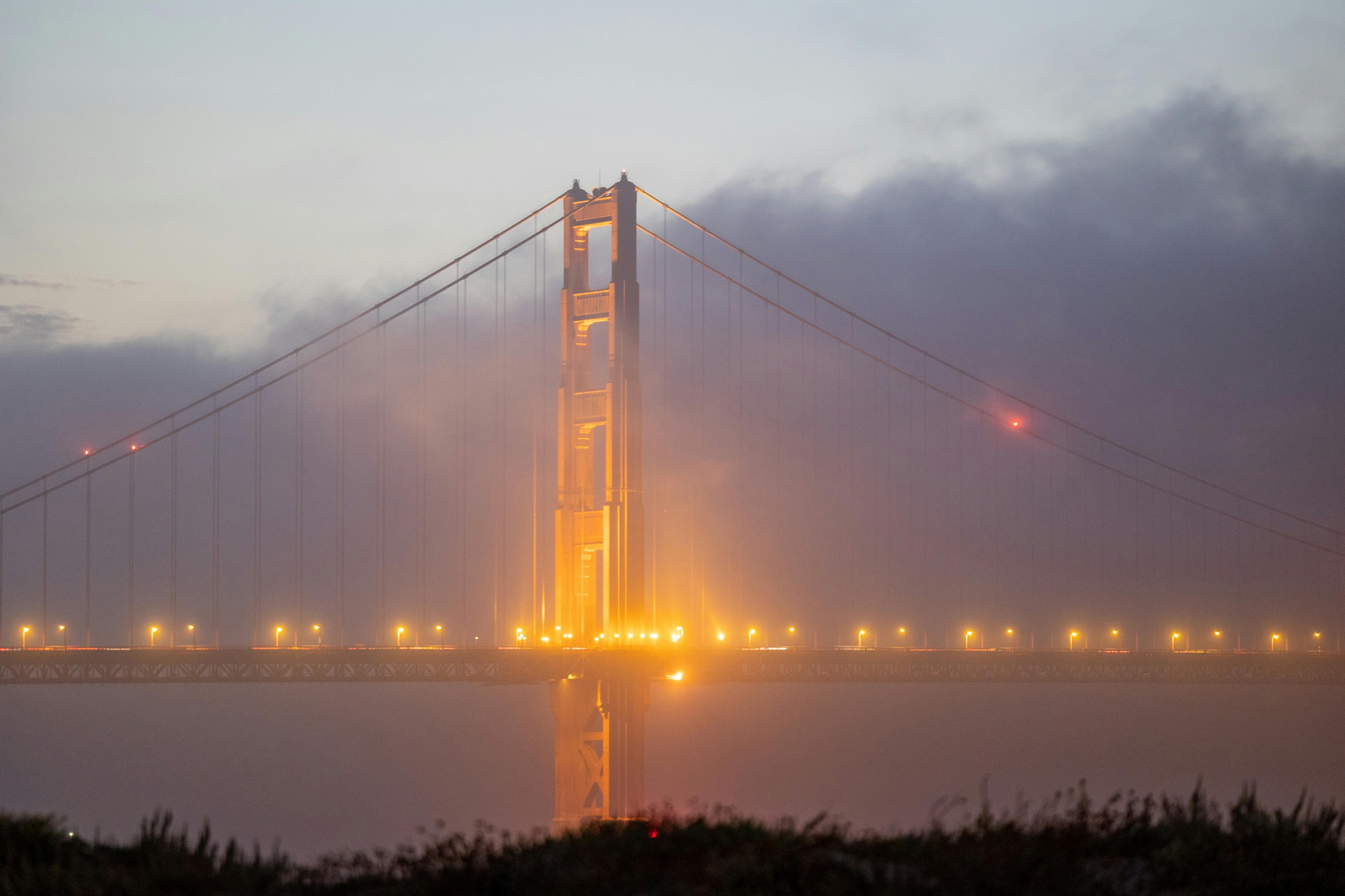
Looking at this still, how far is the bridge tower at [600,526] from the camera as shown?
139 ft

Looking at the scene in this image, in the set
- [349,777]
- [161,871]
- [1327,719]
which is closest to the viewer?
[161,871]

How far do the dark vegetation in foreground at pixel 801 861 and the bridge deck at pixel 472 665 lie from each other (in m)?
32.6

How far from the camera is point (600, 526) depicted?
4525 cm

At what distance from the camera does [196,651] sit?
147 ft

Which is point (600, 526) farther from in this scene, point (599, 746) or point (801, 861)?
point (801, 861)

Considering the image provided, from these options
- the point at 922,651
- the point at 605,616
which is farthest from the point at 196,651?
the point at 922,651

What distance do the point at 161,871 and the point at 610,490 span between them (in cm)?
3489

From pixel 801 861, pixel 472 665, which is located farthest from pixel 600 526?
pixel 801 861

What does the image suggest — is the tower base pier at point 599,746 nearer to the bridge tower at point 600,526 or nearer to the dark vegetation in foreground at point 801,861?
the bridge tower at point 600,526

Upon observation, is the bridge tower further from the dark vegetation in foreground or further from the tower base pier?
the dark vegetation in foreground

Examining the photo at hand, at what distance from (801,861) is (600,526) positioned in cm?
3629

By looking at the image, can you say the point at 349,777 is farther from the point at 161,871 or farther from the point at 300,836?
the point at 161,871

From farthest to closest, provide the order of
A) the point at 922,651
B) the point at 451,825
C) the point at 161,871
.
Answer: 1. the point at 451,825
2. the point at 922,651
3. the point at 161,871

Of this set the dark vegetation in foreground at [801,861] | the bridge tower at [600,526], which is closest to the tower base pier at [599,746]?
the bridge tower at [600,526]
